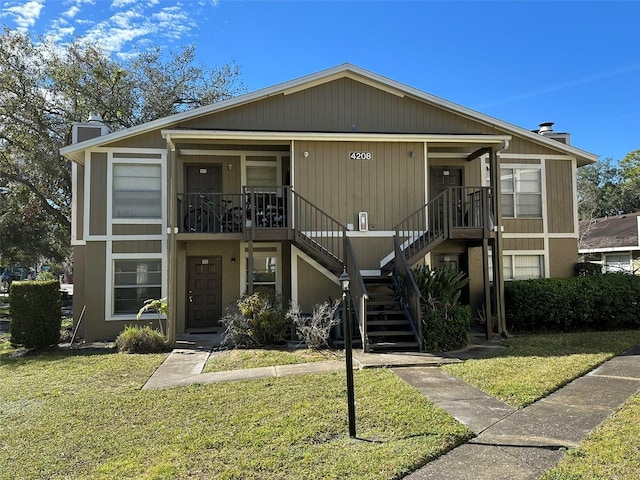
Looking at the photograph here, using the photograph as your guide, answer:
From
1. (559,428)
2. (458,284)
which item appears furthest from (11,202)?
(559,428)

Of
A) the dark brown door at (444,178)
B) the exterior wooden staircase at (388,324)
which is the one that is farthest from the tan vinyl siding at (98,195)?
the dark brown door at (444,178)

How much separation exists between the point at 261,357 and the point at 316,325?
1.37m

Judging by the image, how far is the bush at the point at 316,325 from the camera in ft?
31.3

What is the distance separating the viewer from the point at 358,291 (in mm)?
9766

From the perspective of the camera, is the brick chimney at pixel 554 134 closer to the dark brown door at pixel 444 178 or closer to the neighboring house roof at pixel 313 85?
the neighboring house roof at pixel 313 85

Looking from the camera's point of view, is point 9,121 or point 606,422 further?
point 9,121

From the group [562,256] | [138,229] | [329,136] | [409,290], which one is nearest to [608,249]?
[562,256]

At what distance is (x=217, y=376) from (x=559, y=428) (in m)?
4.99

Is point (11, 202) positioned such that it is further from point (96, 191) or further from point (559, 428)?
point (559, 428)

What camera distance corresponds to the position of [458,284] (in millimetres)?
10453

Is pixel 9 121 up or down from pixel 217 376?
up

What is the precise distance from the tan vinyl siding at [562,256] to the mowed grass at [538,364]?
2.78m

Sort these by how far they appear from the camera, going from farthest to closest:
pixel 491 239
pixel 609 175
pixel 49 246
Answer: pixel 609 175
pixel 49 246
pixel 491 239

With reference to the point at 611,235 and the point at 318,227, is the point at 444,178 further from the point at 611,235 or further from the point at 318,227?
the point at 611,235
